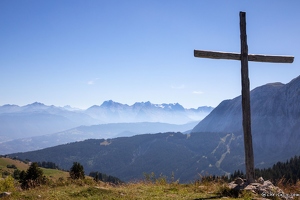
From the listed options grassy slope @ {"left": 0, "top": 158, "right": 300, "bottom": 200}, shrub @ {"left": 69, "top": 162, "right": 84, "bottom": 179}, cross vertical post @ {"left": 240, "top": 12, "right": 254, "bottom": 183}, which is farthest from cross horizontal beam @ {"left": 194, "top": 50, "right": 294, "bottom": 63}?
shrub @ {"left": 69, "top": 162, "right": 84, "bottom": 179}

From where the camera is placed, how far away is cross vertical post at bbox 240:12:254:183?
44.0ft

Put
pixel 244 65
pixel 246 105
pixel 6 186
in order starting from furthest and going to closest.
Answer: pixel 6 186
pixel 244 65
pixel 246 105

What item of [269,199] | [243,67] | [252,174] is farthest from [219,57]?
[269,199]

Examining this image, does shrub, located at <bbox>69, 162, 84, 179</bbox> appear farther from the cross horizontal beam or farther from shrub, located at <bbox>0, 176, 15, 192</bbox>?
the cross horizontal beam

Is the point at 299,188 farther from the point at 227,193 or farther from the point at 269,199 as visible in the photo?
the point at 227,193

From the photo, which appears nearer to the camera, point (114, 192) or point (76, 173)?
point (114, 192)

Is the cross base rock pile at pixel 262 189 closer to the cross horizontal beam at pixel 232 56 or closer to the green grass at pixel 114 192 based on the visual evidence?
the green grass at pixel 114 192

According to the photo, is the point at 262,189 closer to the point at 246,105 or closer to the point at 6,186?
the point at 246,105

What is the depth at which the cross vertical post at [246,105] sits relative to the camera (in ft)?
44.0

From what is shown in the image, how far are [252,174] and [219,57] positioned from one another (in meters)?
6.57

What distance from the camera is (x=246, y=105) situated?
14031 mm

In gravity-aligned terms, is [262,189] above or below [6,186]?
above

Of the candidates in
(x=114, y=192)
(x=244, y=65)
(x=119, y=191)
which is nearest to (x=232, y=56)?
(x=244, y=65)

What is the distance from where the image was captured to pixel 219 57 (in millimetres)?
14703
